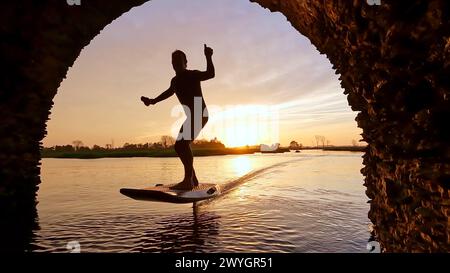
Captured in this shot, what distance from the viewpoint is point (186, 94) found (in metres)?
7.66

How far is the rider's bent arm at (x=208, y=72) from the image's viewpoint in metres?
7.43

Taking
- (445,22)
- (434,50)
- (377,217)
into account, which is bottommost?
(377,217)

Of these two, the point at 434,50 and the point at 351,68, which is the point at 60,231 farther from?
the point at 434,50

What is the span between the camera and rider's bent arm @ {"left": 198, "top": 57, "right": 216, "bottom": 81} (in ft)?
24.4

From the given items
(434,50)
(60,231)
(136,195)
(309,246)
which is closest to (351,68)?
(434,50)

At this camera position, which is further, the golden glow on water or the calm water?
the golden glow on water

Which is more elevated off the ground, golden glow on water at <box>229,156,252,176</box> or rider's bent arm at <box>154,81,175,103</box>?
rider's bent arm at <box>154,81,175,103</box>

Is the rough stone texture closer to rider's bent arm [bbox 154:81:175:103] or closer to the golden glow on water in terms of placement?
rider's bent arm [bbox 154:81:175:103]

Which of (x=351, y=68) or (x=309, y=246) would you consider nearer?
(x=351, y=68)

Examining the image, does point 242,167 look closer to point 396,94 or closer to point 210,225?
point 210,225

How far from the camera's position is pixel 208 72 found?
756 centimetres

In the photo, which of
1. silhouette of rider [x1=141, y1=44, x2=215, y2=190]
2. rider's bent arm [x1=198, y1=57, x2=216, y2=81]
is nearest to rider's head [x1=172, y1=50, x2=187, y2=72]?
silhouette of rider [x1=141, y1=44, x2=215, y2=190]

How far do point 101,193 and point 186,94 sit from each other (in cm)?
882

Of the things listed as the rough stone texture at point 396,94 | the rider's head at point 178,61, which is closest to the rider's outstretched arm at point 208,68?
the rider's head at point 178,61
